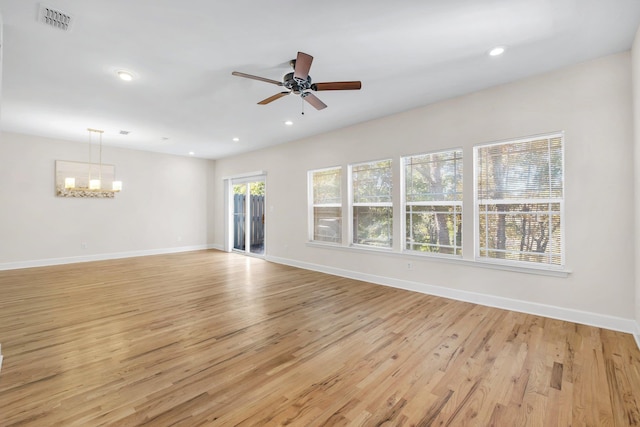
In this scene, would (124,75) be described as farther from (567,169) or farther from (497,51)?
(567,169)

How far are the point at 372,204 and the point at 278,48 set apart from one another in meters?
2.98

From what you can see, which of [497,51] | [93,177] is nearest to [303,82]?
[497,51]

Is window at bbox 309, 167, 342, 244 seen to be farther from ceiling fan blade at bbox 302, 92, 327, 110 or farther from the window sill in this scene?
ceiling fan blade at bbox 302, 92, 327, 110

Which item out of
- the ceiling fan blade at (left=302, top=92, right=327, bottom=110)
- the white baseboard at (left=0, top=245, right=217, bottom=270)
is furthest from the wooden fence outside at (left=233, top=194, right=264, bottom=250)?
the ceiling fan blade at (left=302, top=92, right=327, bottom=110)

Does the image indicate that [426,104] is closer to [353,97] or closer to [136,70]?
[353,97]

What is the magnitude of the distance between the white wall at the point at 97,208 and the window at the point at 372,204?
5.45 meters

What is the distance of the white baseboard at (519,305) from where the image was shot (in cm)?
281

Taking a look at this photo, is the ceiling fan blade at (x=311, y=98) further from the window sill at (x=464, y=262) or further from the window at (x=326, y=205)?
the window sill at (x=464, y=262)

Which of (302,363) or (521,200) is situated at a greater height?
(521,200)

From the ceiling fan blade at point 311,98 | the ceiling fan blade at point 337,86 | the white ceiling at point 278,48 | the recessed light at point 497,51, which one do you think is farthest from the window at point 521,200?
the ceiling fan blade at point 311,98

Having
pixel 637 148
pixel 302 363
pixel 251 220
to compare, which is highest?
pixel 637 148

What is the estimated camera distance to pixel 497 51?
9.01 feet

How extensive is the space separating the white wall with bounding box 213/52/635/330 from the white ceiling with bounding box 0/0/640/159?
25 centimetres

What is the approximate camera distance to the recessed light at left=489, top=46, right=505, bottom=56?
106 inches
